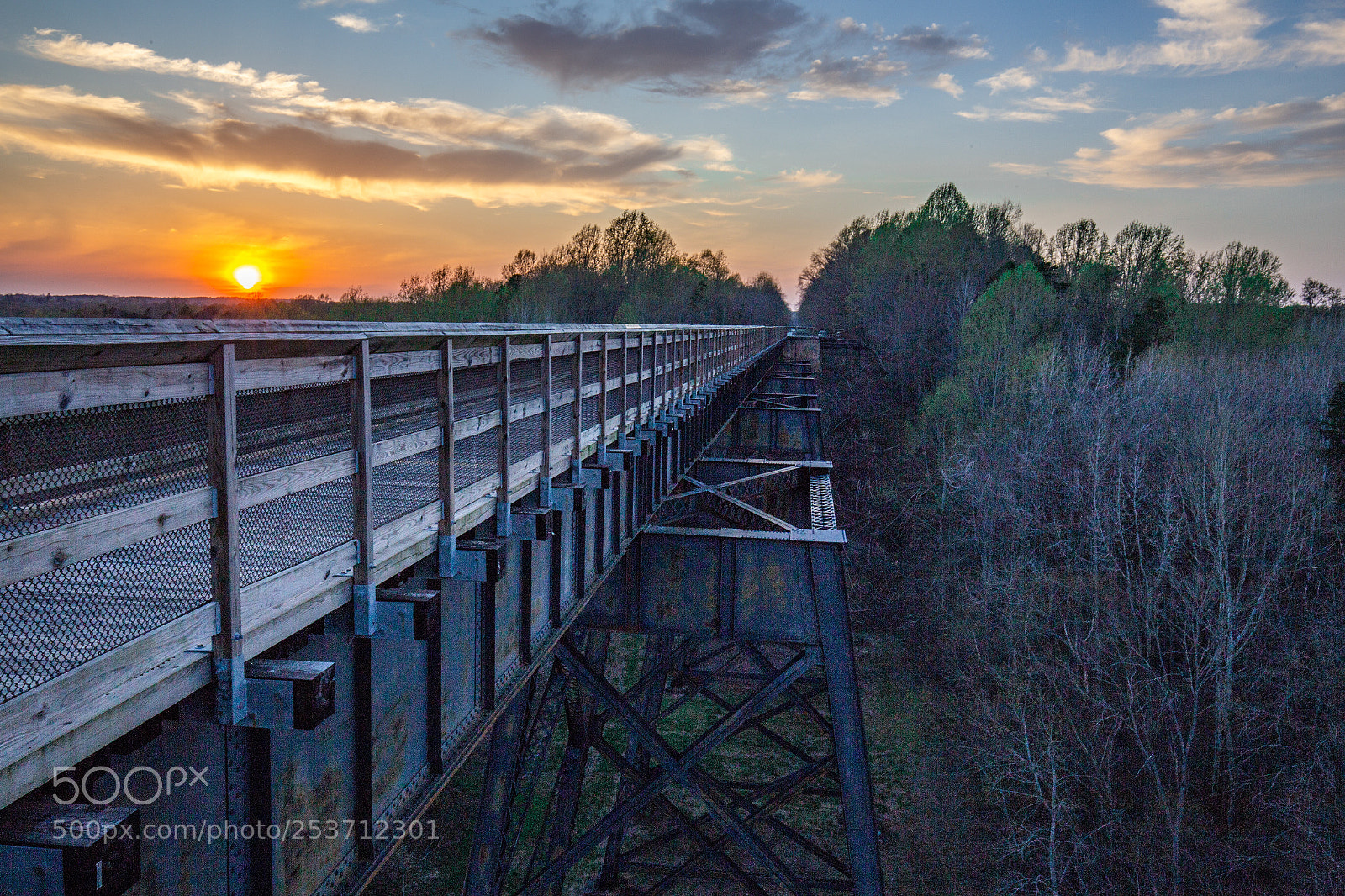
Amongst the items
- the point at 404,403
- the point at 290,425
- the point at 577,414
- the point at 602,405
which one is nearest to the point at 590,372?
the point at 602,405

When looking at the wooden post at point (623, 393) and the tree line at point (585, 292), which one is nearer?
the wooden post at point (623, 393)

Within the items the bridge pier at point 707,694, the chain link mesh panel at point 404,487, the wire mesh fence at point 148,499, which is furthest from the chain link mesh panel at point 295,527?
the bridge pier at point 707,694

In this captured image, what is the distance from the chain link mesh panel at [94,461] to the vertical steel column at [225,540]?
0.06m

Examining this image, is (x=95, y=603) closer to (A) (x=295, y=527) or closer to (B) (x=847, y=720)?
(A) (x=295, y=527)

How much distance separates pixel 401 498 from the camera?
14.7 feet

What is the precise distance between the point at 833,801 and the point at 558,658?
12567 mm

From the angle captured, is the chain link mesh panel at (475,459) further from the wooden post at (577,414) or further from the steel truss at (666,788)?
the steel truss at (666,788)

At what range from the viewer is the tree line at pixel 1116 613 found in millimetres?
18172

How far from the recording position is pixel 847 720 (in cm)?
988

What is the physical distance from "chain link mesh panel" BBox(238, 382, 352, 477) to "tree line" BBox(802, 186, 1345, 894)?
1756cm

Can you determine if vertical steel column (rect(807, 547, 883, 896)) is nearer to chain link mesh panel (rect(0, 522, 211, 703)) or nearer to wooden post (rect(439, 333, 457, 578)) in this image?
wooden post (rect(439, 333, 457, 578))

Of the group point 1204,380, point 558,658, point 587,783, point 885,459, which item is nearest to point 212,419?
point 558,658

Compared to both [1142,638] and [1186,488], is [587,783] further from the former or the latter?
[1186,488]

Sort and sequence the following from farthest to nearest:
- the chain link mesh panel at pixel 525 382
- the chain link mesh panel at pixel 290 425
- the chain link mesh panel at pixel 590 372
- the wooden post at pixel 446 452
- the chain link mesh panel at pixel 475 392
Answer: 1. the chain link mesh panel at pixel 590 372
2. the chain link mesh panel at pixel 525 382
3. the chain link mesh panel at pixel 475 392
4. the wooden post at pixel 446 452
5. the chain link mesh panel at pixel 290 425
